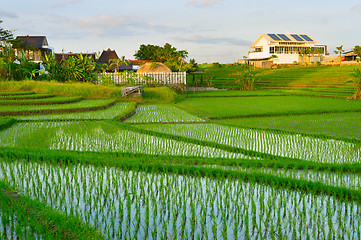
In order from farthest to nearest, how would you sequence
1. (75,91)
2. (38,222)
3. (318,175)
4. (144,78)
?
1. (144,78)
2. (75,91)
3. (318,175)
4. (38,222)

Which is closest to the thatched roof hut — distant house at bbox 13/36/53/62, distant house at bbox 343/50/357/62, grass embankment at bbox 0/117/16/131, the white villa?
grass embankment at bbox 0/117/16/131

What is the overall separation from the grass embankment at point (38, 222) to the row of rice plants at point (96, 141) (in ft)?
7.38

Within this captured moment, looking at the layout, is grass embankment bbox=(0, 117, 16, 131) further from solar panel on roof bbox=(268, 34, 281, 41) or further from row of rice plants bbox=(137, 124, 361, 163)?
solar panel on roof bbox=(268, 34, 281, 41)

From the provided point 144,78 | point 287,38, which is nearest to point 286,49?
point 287,38

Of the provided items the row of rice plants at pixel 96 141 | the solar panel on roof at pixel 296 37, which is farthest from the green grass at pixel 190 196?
the solar panel on roof at pixel 296 37

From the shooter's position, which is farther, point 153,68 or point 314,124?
point 153,68

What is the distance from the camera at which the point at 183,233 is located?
2.73m

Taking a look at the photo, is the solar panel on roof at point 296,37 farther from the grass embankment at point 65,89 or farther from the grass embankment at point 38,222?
the grass embankment at point 38,222

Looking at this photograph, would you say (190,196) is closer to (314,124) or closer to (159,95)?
(314,124)

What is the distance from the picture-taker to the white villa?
165 feet

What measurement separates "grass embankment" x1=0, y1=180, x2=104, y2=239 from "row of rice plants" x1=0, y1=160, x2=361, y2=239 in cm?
16

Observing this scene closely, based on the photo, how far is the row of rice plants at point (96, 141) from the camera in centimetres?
539

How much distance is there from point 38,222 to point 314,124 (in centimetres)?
668

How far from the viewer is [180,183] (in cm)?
390
